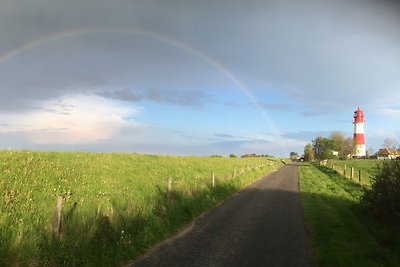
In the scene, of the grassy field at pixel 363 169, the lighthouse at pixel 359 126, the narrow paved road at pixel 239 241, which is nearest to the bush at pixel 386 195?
the grassy field at pixel 363 169

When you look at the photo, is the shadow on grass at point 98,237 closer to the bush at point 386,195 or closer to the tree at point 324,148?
the bush at point 386,195

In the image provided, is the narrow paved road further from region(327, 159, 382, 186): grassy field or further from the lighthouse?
the lighthouse

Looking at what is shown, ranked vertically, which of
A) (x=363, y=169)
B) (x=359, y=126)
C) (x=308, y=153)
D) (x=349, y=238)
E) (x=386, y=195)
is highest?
(x=359, y=126)

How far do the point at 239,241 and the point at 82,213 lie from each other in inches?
202

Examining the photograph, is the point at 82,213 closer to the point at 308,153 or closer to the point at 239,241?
the point at 239,241

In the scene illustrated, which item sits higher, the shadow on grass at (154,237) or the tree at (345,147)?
the tree at (345,147)

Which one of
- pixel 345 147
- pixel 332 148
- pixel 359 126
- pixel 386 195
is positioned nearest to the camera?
pixel 386 195

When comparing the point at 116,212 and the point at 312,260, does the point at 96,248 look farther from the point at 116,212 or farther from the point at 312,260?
the point at 312,260

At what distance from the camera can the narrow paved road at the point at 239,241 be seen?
1077cm

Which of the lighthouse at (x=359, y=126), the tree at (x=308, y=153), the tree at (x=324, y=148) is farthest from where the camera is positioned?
the tree at (x=308, y=153)

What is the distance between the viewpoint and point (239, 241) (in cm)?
1296

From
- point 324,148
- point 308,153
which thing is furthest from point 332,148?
point 308,153

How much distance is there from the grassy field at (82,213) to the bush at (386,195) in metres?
7.70

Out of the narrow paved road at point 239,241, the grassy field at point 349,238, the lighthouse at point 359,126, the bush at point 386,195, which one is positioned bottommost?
the narrow paved road at point 239,241
